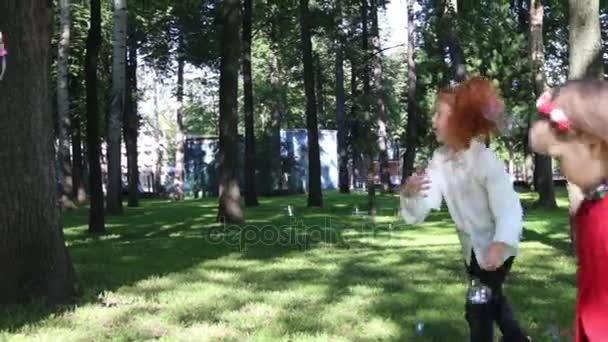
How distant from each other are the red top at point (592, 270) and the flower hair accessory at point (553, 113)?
0.84 feet

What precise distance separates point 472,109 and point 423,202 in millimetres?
560

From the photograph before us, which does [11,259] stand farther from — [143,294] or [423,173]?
[423,173]

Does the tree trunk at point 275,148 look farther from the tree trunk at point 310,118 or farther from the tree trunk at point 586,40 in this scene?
the tree trunk at point 586,40

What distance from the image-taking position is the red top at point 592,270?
227cm

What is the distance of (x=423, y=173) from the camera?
13.5 feet

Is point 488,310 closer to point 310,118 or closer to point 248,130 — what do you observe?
point 310,118

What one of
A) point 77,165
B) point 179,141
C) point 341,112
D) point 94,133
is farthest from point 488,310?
point 179,141

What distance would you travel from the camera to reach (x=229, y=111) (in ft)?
53.2

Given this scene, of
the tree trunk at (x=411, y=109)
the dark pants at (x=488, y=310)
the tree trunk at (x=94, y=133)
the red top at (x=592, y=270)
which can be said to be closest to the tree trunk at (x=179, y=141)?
the tree trunk at (x=411, y=109)

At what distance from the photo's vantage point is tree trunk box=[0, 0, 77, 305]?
661cm

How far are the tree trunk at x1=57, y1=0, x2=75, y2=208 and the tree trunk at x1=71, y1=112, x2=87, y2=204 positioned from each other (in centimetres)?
515

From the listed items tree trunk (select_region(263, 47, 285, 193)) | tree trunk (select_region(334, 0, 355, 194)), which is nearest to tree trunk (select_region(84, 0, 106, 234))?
tree trunk (select_region(334, 0, 355, 194))

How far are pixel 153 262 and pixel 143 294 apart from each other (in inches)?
100

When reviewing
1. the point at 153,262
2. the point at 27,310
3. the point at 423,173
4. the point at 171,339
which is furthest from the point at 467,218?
the point at 153,262
